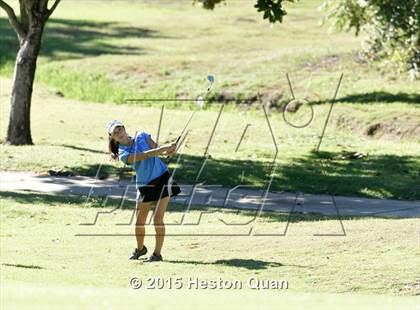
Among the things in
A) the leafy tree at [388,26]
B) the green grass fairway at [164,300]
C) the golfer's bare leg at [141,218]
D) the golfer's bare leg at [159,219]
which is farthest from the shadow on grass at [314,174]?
the green grass fairway at [164,300]

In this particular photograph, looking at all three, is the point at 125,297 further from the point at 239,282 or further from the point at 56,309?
the point at 239,282

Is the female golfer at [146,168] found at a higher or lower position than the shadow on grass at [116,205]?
higher

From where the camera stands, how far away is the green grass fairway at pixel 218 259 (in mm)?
8891

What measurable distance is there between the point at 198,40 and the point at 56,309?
121 ft

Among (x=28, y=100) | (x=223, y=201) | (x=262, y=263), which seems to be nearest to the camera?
(x=262, y=263)

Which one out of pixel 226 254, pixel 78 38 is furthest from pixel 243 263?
pixel 78 38

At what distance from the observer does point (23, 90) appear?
76.3 ft

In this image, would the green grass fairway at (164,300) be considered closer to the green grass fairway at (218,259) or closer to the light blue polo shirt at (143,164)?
the green grass fairway at (218,259)

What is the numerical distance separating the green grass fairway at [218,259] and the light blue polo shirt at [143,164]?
938mm

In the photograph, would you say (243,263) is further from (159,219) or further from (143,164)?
(143,164)

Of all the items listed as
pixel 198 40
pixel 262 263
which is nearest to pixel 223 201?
pixel 262 263

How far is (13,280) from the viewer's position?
10.5 meters

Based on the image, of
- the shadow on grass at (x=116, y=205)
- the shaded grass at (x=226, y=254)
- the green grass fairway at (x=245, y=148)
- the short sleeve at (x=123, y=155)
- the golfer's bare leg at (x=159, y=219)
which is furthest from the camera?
the green grass fairway at (x=245, y=148)

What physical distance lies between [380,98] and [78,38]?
63.6ft
